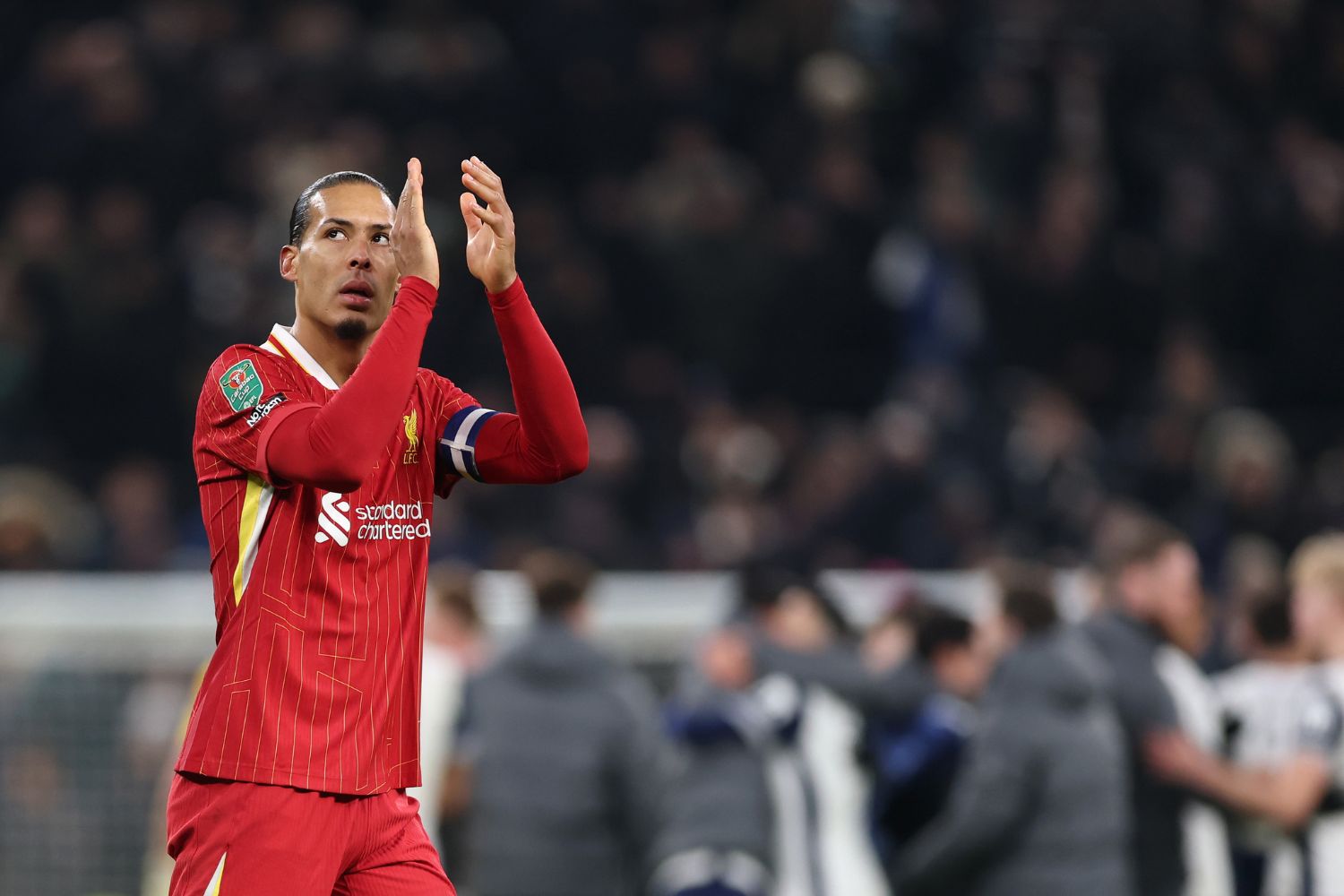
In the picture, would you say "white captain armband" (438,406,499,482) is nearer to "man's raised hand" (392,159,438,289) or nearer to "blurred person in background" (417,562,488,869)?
"man's raised hand" (392,159,438,289)

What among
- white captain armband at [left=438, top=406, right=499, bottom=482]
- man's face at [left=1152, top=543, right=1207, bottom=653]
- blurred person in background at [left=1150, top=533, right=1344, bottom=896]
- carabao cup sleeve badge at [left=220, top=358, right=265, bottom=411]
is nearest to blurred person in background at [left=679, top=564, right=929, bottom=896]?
man's face at [left=1152, top=543, right=1207, bottom=653]

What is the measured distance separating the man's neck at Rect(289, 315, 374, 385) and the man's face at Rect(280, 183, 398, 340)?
0.02 m

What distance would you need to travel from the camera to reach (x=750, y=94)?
12.4 meters

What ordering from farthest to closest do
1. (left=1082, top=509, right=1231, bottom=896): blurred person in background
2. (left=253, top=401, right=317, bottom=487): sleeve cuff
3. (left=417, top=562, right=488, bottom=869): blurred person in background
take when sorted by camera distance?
(left=417, top=562, right=488, bottom=869): blurred person in background → (left=1082, top=509, right=1231, bottom=896): blurred person in background → (left=253, top=401, right=317, bottom=487): sleeve cuff

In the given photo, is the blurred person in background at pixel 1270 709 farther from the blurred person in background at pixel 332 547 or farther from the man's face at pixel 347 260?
the man's face at pixel 347 260

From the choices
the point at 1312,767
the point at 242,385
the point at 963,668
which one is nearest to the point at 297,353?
the point at 242,385

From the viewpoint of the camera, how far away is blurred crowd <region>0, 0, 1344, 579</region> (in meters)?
10.4

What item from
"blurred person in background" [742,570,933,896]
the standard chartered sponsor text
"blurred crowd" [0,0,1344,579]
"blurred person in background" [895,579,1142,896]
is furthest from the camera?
"blurred crowd" [0,0,1344,579]

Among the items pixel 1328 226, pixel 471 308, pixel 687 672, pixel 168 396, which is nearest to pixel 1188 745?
pixel 687 672

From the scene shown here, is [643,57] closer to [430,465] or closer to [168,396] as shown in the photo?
[168,396]

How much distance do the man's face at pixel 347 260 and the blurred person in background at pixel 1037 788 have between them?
3.48 m

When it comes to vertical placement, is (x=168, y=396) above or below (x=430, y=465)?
above

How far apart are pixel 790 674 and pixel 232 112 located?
17.4ft

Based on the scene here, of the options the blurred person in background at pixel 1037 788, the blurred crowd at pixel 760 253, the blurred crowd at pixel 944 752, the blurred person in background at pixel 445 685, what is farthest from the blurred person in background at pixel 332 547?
the blurred crowd at pixel 760 253
